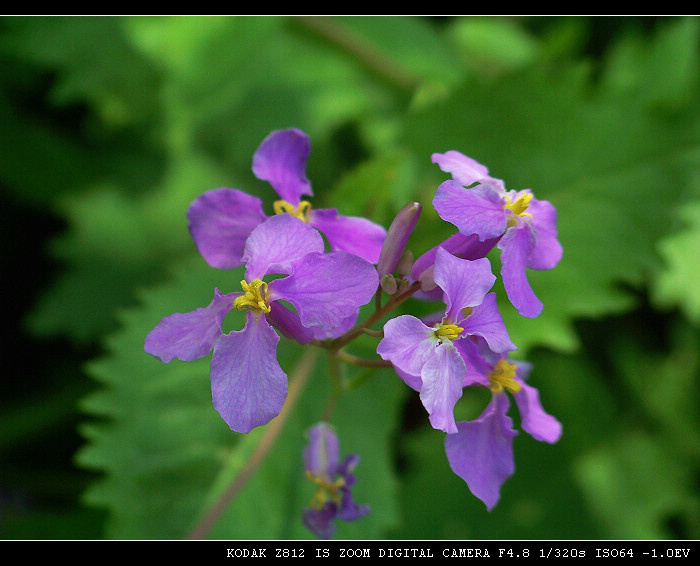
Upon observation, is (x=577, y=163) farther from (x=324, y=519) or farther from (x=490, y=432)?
(x=324, y=519)

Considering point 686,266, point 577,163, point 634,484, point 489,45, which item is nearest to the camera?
point 577,163

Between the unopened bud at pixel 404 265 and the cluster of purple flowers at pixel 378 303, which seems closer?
the cluster of purple flowers at pixel 378 303

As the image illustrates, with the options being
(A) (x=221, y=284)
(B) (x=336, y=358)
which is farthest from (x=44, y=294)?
(B) (x=336, y=358)

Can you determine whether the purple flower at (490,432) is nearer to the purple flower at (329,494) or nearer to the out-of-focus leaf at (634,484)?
the purple flower at (329,494)

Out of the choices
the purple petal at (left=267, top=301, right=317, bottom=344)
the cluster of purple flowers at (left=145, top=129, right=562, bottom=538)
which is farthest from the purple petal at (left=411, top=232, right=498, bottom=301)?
the purple petal at (left=267, top=301, right=317, bottom=344)

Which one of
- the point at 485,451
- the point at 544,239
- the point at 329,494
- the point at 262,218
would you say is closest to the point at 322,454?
the point at 329,494

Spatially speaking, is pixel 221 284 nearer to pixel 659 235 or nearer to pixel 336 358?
pixel 336 358

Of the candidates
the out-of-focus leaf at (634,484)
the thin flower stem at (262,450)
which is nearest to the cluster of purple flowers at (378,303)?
the thin flower stem at (262,450)
